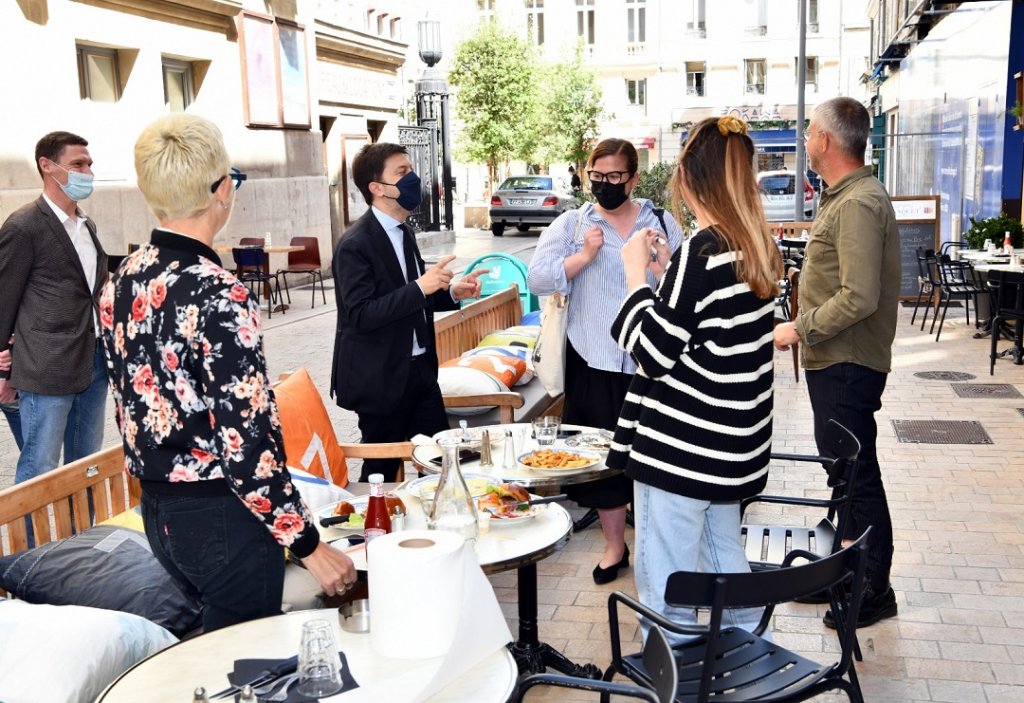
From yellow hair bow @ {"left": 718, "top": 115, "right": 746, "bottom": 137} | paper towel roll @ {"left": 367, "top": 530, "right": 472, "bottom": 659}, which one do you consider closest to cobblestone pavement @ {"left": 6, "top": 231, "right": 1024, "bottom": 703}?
paper towel roll @ {"left": 367, "top": 530, "right": 472, "bottom": 659}

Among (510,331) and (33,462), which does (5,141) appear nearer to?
(510,331)

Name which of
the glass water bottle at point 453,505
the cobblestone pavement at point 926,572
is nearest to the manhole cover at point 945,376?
A: the cobblestone pavement at point 926,572

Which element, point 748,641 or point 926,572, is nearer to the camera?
point 748,641

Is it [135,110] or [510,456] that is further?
[135,110]

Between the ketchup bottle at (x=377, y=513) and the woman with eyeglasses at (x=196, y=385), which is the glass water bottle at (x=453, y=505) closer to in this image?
the ketchup bottle at (x=377, y=513)

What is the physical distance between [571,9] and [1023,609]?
47836 mm

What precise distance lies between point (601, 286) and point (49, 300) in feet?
8.40

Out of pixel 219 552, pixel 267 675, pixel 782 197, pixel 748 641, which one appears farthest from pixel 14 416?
pixel 782 197

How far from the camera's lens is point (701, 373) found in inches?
123

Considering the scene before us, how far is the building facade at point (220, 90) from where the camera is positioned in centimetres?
1234

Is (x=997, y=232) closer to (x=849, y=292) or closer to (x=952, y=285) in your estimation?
(x=952, y=285)

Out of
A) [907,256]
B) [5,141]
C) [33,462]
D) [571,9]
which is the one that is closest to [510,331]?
[33,462]

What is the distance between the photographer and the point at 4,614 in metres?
2.82

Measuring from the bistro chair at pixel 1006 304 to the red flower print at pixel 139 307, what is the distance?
897cm
